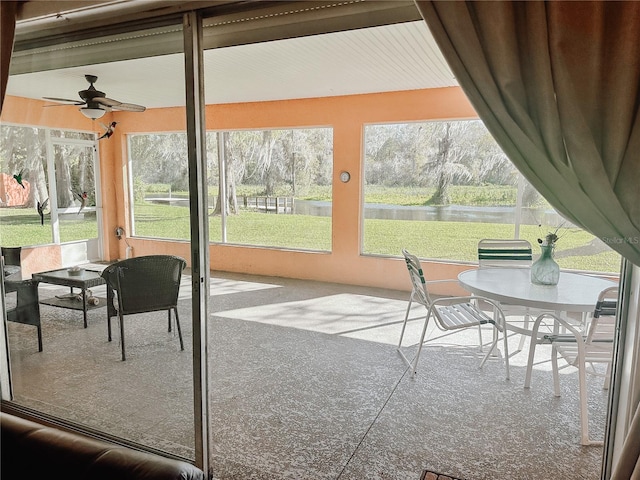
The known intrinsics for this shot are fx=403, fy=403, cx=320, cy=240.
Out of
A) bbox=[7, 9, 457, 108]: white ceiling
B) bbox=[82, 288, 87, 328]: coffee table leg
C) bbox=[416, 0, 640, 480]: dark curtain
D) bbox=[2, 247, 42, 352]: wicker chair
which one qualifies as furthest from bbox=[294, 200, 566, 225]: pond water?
bbox=[416, 0, 640, 480]: dark curtain

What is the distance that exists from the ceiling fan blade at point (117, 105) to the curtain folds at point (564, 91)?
1949 millimetres

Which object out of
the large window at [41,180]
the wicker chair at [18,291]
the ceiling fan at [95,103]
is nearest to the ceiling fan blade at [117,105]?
the ceiling fan at [95,103]

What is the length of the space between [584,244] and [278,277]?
13.2ft

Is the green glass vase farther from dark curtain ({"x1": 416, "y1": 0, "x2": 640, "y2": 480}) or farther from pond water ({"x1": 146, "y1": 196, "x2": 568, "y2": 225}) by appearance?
pond water ({"x1": 146, "y1": 196, "x2": 568, "y2": 225})

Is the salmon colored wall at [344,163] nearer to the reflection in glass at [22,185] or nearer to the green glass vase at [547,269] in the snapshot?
the green glass vase at [547,269]

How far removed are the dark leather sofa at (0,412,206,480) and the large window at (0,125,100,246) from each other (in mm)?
1853

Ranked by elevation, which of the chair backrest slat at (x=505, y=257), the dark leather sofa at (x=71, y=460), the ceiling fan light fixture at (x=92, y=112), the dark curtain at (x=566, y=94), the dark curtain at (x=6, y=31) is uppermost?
the dark curtain at (x=6, y=31)

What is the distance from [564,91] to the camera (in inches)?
48.5

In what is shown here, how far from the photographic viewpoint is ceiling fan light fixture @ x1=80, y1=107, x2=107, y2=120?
269cm

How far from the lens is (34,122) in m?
2.84

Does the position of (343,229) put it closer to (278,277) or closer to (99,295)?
(278,277)

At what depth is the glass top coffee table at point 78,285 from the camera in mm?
3287

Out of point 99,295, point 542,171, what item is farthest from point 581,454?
point 99,295

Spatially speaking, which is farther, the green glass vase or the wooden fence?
the wooden fence
